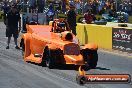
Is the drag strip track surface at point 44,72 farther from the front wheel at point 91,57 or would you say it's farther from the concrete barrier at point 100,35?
the concrete barrier at point 100,35

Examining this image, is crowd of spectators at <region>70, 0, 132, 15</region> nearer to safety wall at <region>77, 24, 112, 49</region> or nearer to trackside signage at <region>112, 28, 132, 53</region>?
safety wall at <region>77, 24, 112, 49</region>

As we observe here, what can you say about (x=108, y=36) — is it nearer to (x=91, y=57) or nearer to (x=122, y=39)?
(x=122, y=39)

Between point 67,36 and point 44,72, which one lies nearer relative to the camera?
point 44,72

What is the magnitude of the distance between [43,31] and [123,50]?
19.6ft

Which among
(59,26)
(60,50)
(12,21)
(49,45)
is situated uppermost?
(59,26)

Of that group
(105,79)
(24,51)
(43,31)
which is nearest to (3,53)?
(24,51)

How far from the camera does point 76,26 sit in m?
24.2

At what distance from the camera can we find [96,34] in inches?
874

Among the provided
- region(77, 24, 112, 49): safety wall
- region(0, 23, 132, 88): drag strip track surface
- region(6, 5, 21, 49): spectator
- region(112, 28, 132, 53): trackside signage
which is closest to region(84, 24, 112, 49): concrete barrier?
region(77, 24, 112, 49): safety wall

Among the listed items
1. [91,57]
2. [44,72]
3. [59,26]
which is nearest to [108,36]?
[59,26]

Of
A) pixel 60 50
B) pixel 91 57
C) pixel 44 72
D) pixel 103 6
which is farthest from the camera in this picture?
pixel 103 6

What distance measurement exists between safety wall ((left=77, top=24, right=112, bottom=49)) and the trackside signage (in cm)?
35

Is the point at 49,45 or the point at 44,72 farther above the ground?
the point at 49,45

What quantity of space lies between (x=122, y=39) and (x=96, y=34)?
7.55ft
